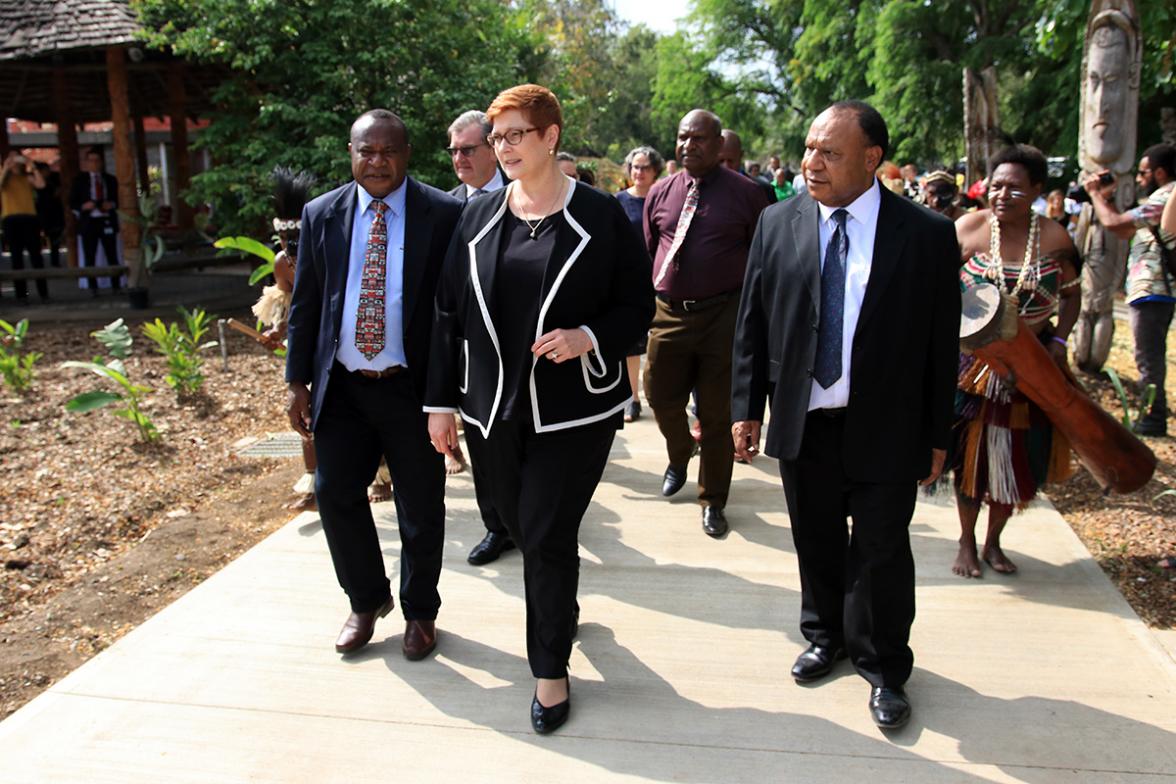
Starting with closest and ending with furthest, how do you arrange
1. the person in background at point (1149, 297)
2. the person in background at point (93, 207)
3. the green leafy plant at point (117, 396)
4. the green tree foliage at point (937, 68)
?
1. the person in background at point (1149, 297)
2. the green leafy plant at point (117, 396)
3. the person in background at point (93, 207)
4. the green tree foliage at point (937, 68)

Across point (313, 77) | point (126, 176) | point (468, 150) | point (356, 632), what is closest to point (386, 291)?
point (356, 632)

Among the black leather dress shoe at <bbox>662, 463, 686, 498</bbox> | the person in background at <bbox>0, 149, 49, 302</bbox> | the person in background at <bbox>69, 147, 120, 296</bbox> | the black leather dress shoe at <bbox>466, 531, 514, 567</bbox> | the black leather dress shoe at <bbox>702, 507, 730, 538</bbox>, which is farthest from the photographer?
the person in background at <bbox>69, 147, 120, 296</bbox>

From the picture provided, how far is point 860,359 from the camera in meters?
3.21

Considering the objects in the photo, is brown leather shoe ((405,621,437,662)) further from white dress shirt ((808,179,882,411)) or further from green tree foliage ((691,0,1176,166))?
green tree foliage ((691,0,1176,166))

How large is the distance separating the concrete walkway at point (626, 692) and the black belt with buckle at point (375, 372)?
1.09 meters

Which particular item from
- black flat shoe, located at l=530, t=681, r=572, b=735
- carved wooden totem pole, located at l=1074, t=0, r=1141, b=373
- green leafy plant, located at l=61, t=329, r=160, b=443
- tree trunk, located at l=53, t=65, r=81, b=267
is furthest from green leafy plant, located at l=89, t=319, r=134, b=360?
tree trunk, located at l=53, t=65, r=81, b=267

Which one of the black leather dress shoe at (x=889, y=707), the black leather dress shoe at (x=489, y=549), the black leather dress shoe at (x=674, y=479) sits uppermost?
the black leather dress shoe at (x=674, y=479)

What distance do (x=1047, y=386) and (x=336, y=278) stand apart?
9.64 ft

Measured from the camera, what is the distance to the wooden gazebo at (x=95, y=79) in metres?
11.8

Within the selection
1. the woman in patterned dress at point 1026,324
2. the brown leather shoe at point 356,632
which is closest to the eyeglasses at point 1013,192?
the woman in patterned dress at point 1026,324

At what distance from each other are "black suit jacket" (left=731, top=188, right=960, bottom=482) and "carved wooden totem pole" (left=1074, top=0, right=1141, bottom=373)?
5.14 metres

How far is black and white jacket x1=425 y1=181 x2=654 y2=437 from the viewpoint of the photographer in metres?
3.25

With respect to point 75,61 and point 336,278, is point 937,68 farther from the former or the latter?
point 336,278

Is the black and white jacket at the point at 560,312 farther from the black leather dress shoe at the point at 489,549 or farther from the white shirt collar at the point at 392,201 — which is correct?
the black leather dress shoe at the point at 489,549
